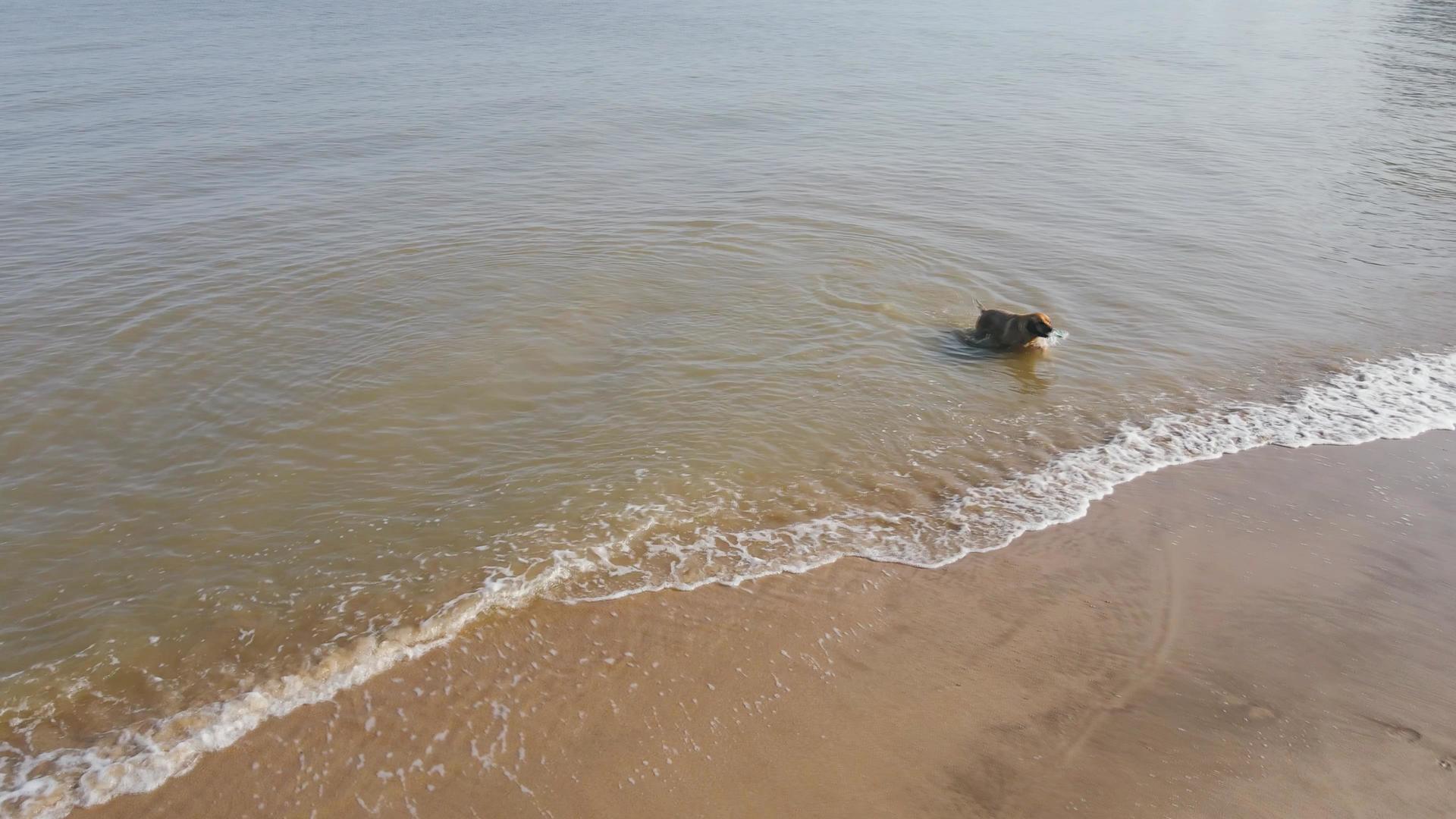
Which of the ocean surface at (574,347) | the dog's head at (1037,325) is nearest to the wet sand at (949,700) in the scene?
the ocean surface at (574,347)

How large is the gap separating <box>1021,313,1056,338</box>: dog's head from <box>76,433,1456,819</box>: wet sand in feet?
9.13

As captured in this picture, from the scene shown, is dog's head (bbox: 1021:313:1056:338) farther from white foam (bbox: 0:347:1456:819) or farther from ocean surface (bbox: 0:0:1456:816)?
white foam (bbox: 0:347:1456:819)

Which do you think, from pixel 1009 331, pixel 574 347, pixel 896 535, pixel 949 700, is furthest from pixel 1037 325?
pixel 949 700

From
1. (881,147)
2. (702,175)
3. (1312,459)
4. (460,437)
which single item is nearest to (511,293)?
(460,437)

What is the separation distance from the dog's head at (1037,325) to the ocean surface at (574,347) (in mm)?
342

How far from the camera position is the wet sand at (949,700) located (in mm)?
4273

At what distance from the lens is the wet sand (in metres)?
4.27

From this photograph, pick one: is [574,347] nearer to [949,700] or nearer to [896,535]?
[896,535]

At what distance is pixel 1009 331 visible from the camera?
8844mm

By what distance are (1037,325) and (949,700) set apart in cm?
482

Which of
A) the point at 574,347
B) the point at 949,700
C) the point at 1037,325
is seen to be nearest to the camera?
the point at 949,700

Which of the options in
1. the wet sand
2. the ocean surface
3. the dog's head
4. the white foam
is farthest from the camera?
the dog's head

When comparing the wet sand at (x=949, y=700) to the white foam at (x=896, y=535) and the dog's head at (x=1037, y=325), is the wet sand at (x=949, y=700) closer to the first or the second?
the white foam at (x=896, y=535)

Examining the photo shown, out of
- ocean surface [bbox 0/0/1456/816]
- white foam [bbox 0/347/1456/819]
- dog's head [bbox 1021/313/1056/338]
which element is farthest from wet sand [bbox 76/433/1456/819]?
dog's head [bbox 1021/313/1056/338]
